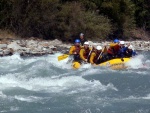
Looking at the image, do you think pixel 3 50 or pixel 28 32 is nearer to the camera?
pixel 3 50

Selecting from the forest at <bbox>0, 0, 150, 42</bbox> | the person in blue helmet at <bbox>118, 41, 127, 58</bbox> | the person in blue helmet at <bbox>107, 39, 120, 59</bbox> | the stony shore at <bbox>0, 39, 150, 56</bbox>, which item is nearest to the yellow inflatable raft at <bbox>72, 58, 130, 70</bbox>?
the person in blue helmet at <bbox>107, 39, 120, 59</bbox>

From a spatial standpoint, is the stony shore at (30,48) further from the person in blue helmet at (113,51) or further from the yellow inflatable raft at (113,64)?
the yellow inflatable raft at (113,64)

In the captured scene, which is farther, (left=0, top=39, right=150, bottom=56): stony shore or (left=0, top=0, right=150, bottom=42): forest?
(left=0, top=0, right=150, bottom=42): forest

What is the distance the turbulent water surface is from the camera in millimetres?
11930

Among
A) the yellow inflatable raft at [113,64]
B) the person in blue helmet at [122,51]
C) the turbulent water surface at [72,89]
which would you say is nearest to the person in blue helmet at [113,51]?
the person in blue helmet at [122,51]

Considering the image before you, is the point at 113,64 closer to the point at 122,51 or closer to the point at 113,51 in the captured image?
the point at 122,51

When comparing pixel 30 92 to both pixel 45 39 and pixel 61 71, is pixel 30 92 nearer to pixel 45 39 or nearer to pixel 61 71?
pixel 61 71

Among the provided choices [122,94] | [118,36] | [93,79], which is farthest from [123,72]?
[118,36]

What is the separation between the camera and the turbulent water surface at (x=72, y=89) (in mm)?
11930

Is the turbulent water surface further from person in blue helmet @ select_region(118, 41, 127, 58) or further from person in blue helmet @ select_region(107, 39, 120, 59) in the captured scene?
person in blue helmet @ select_region(107, 39, 120, 59)

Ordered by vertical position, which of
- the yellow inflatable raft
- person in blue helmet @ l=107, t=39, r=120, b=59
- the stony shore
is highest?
person in blue helmet @ l=107, t=39, r=120, b=59

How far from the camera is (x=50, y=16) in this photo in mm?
29562

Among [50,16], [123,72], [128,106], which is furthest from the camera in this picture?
[50,16]

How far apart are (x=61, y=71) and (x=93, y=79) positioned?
2197mm
